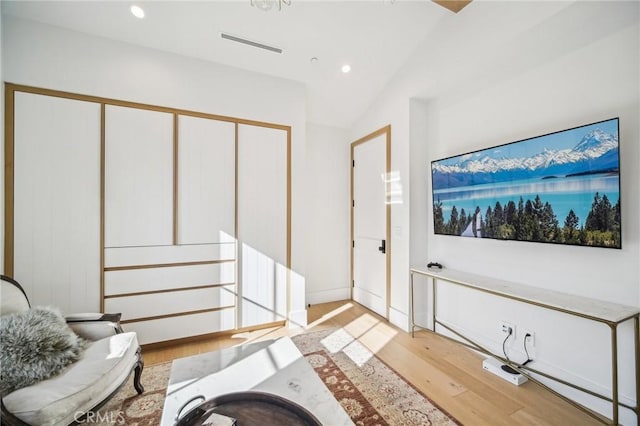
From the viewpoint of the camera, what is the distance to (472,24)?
238 cm

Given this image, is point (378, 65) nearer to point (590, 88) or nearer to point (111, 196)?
point (590, 88)

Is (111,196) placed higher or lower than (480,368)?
higher

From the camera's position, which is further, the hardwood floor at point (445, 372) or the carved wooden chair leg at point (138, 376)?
the carved wooden chair leg at point (138, 376)

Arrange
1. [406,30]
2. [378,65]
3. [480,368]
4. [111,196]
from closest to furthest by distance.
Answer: [480,368] → [111,196] → [406,30] → [378,65]

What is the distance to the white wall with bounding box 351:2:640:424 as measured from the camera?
1.74 meters

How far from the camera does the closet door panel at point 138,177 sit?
2.49m

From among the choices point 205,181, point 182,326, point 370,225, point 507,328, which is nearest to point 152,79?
point 205,181

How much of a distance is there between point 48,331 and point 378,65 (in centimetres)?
366

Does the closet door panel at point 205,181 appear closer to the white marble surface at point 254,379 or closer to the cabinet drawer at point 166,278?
the cabinet drawer at point 166,278

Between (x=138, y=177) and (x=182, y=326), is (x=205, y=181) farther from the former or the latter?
(x=182, y=326)

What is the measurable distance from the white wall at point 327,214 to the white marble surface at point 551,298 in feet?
5.54

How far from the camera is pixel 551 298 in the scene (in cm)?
189

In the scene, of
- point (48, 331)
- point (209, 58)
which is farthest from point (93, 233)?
point (209, 58)

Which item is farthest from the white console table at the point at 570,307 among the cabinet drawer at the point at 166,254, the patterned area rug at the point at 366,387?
the cabinet drawer at the point at 166,254
